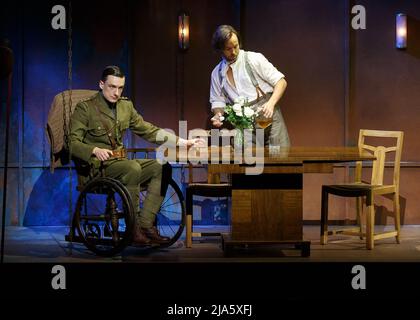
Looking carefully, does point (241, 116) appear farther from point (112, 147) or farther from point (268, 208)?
point (112, 147)

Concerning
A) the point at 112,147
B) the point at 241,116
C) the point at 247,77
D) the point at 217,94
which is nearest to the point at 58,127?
the point at 112,147

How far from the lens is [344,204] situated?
21.1 ft

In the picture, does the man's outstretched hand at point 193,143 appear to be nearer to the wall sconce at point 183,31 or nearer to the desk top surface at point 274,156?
the desk top surface at point 274,156

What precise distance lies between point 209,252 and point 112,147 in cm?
105

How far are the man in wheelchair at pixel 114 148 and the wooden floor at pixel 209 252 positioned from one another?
25cm

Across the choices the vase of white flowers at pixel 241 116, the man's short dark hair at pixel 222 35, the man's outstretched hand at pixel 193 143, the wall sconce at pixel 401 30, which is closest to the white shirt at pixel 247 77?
the man's short dark hair at pixel 222 35

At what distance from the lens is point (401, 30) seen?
6312 mm

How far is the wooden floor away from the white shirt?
1.18 m

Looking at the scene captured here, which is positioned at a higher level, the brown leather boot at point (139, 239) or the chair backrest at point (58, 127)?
the chair backrest at point (58, 127)

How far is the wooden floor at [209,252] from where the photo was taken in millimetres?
4379

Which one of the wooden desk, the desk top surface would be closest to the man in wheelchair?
the desk top surface
